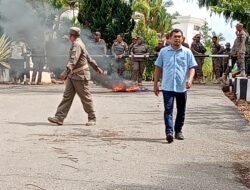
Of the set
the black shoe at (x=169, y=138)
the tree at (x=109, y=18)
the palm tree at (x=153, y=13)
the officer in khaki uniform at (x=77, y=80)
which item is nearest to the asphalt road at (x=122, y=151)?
the black shoe at (x=169, y=138)

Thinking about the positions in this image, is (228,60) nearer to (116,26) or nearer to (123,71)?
(123,71)

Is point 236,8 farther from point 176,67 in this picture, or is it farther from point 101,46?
point 176,67

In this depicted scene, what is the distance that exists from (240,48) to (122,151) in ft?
36.6

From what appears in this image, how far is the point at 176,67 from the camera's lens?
377 inches

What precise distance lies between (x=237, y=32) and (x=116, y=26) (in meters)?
7.26

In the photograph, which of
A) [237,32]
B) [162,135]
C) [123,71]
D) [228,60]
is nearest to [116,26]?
[123,71]

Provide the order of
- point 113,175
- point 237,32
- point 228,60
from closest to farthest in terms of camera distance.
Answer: point 113,175 → point 237,32 → point 228,60

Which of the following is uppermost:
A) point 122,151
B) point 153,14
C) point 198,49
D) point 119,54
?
point 153,14

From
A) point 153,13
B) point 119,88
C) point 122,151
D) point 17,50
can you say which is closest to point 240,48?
point 119,88

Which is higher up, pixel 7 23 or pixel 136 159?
pixel 7 23

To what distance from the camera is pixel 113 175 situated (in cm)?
712

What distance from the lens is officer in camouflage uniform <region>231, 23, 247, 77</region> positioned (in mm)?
18380

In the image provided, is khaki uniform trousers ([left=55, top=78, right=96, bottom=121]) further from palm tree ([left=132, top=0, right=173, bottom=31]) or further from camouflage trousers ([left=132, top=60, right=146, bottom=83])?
palm tree ([left=132, top=0, right=173, bottom=31])

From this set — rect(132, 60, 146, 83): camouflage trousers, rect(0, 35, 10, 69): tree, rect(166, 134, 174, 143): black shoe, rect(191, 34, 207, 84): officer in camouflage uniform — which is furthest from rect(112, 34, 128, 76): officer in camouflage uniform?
rect(166, 134, 174, 143): black shoe
